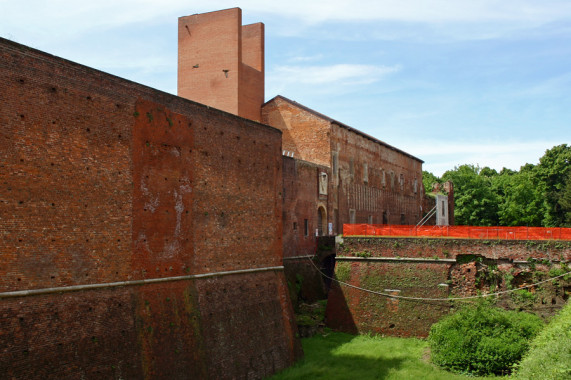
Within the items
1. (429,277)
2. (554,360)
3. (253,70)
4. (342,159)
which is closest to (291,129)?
(342,159)

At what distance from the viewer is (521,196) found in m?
48.6

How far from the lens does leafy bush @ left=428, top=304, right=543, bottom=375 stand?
16.8 metres

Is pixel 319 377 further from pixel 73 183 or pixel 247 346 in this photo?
pixel 73 183

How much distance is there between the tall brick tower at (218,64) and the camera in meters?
27.8

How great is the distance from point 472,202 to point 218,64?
30.9 metres

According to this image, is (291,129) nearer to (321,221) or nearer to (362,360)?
(321,221)

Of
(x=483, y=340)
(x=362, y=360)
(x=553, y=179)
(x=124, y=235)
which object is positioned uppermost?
(x=553, y=179)

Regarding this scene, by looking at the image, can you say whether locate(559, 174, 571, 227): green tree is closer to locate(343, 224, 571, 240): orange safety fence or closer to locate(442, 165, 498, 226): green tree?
locate(442, 165, 498, 226): green tree

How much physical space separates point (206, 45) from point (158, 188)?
16189 mm

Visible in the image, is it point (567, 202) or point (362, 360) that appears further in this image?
point (567, 202)

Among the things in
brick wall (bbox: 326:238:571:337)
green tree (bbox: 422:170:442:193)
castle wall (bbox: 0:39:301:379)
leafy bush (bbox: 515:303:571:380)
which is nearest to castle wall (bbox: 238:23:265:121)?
brick wall (bbox: 326:238:571:337)

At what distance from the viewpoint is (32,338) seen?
10.6 meters

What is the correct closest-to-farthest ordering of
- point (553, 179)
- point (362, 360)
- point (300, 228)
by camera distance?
point (362, 360)
point (300, 228)
point (553, 179)

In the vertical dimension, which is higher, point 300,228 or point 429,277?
point 300,228
